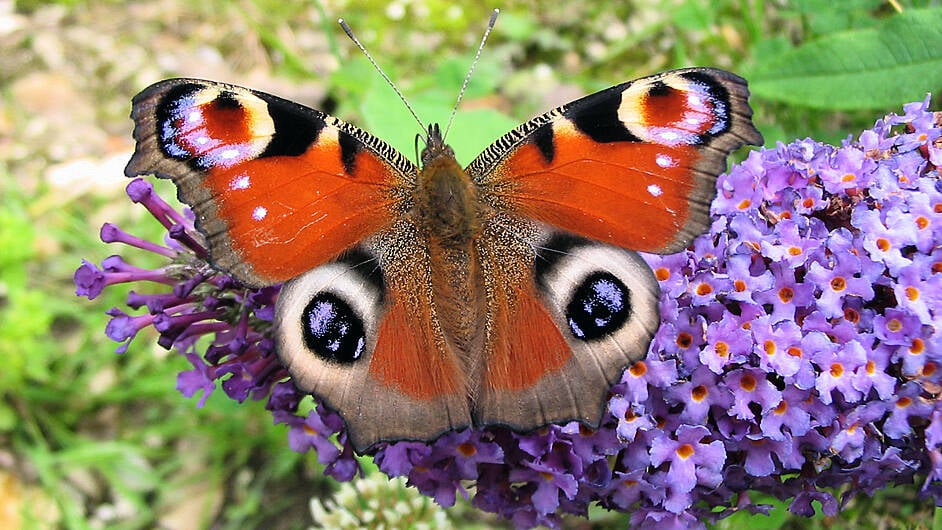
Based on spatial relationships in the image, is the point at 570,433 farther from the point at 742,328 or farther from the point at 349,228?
the point at 349,228

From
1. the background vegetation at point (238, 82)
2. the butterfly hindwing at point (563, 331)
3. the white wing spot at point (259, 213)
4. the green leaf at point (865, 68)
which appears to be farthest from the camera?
the background vegetation at point (238, 82)

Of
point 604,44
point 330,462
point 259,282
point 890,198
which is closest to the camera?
point 259,282

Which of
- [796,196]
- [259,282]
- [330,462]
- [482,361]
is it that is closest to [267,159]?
[259,282]

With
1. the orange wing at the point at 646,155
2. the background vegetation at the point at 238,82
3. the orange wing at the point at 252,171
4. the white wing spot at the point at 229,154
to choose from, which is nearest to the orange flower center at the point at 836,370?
the orange wing at the point at 646,155

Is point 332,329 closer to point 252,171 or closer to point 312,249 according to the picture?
point 312,249

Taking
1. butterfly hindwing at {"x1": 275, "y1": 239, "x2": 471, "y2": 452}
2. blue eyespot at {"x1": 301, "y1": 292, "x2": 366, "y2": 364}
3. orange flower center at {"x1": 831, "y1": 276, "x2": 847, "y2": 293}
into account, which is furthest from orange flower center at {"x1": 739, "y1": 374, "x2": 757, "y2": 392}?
blue eyespot at {"x1": 301, "y1": 292, "x2": 366, "y2": 364}

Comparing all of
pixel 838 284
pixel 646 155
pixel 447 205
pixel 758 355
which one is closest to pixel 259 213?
pixel 447 205

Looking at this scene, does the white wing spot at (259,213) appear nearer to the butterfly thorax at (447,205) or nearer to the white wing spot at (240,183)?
the white wing spot at (240,183)
